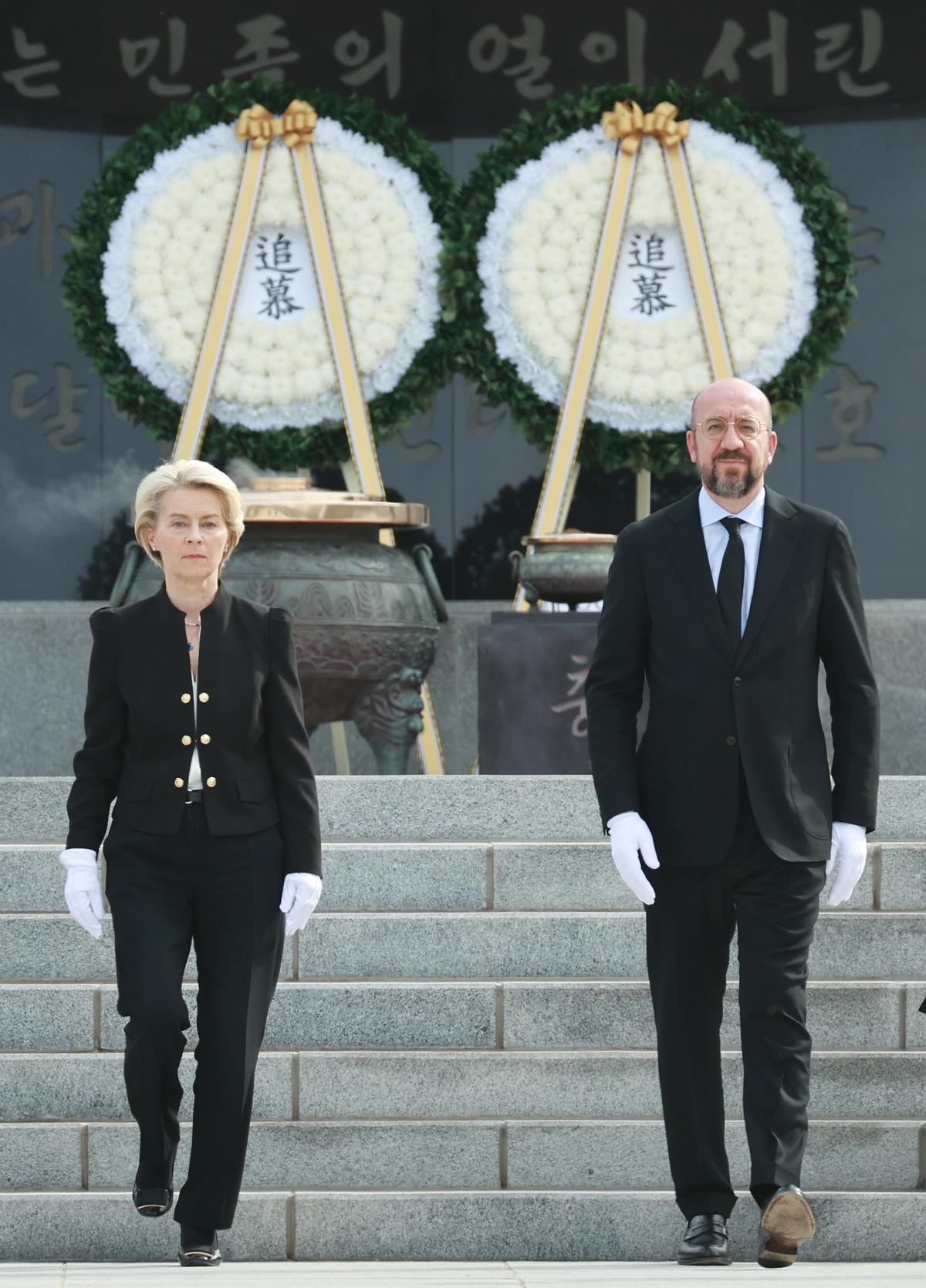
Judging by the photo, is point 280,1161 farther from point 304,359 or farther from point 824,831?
point 304,359

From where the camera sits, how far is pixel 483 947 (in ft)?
19.2

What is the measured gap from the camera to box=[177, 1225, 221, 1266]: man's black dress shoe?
4281 mm

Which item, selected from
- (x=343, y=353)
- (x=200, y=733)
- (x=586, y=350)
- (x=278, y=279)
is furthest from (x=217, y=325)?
(x=200, y=733)

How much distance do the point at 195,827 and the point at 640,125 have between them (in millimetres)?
6326

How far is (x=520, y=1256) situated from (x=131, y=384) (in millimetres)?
5749

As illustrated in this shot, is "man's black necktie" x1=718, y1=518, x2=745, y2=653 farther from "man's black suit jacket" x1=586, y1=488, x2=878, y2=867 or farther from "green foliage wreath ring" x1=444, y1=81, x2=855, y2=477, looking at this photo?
"green foliage wreath ring" x1=444, y1=81, x2=855, y2=477

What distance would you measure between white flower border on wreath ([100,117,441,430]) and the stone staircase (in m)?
3.84

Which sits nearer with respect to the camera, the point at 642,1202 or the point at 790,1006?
the point at 790,1006

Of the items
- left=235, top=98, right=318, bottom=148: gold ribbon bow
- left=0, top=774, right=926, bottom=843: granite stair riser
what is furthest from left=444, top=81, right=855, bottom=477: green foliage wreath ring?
left=0, top=774, right=926, bottom=843: granite stair riser

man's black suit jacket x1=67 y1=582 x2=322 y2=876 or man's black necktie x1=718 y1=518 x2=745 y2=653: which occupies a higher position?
man's black necktie x1=718 y1=518 x2=745 y2=653

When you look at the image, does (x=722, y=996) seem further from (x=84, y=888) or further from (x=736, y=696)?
(x=84, y=888)

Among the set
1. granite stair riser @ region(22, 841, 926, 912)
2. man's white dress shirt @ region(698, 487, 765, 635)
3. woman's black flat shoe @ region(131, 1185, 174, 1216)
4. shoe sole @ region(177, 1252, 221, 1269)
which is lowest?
shoe sole @ region(177, 1252, 221, 1269)

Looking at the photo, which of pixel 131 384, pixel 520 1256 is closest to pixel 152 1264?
pixel 520 1256

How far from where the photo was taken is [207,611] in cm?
452
